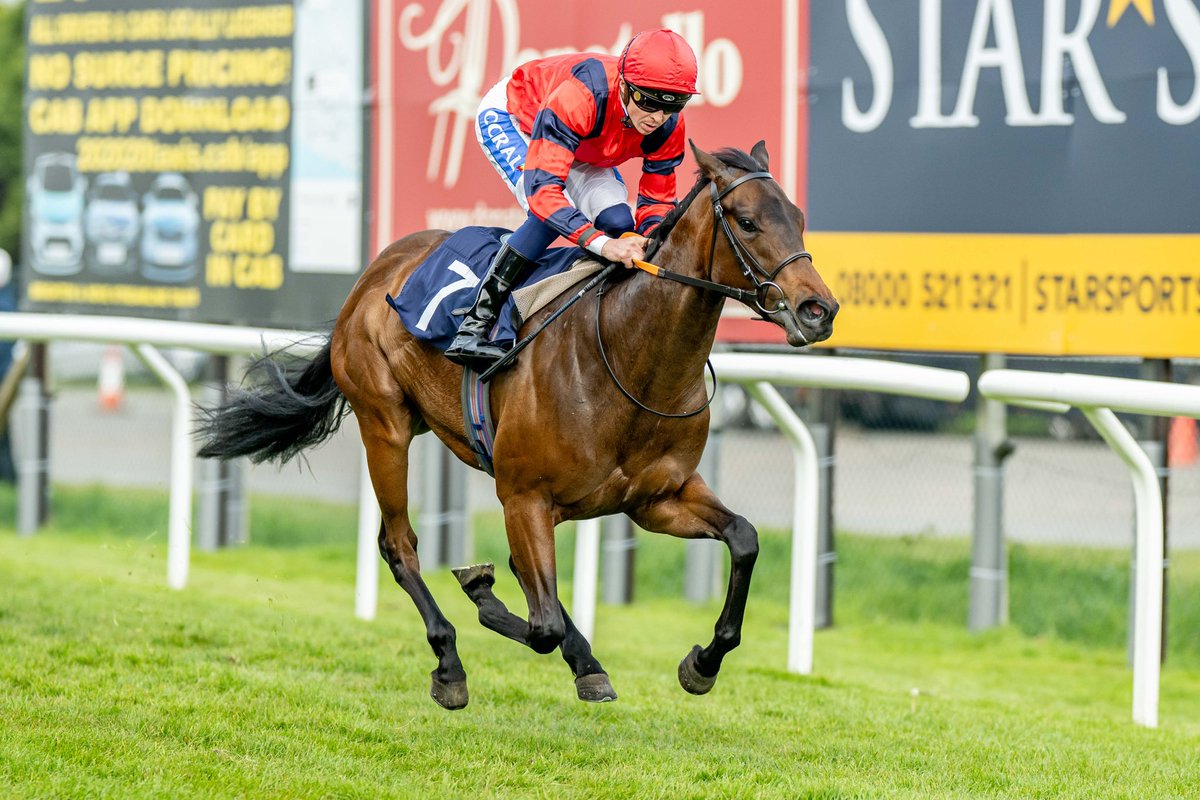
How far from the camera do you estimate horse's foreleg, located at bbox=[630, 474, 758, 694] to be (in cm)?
405

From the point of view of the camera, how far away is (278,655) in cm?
524

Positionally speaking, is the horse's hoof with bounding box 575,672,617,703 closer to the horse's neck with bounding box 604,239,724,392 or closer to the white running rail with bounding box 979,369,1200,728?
the horse's neck with bounding box 604,239,724,392

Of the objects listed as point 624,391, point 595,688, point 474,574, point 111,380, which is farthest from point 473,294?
Answer: point 111,380

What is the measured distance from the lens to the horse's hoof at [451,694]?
4312 millimetres

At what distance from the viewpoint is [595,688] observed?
3990mm

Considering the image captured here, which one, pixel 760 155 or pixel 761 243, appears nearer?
pixel 761 243

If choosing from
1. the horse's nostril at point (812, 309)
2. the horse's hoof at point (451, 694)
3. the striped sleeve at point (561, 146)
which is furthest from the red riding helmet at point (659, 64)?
the horse's hoof at point (451, 694)

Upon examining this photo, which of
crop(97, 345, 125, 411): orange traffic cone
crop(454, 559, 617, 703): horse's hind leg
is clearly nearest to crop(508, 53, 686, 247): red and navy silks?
crop(454, 559, 617, 703): horse's hind leg

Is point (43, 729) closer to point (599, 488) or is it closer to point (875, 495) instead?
point (599, 488)

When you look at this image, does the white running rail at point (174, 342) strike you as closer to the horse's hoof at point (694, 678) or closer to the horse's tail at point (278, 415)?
the horse's tail at point (278, 415)

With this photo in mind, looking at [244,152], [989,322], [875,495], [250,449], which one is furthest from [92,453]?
[989,322]

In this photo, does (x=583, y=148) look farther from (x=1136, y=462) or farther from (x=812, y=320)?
(x=1136, y=462)

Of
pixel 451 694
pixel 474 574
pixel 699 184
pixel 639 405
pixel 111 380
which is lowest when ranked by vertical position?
pixel 451 694

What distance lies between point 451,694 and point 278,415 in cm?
135
